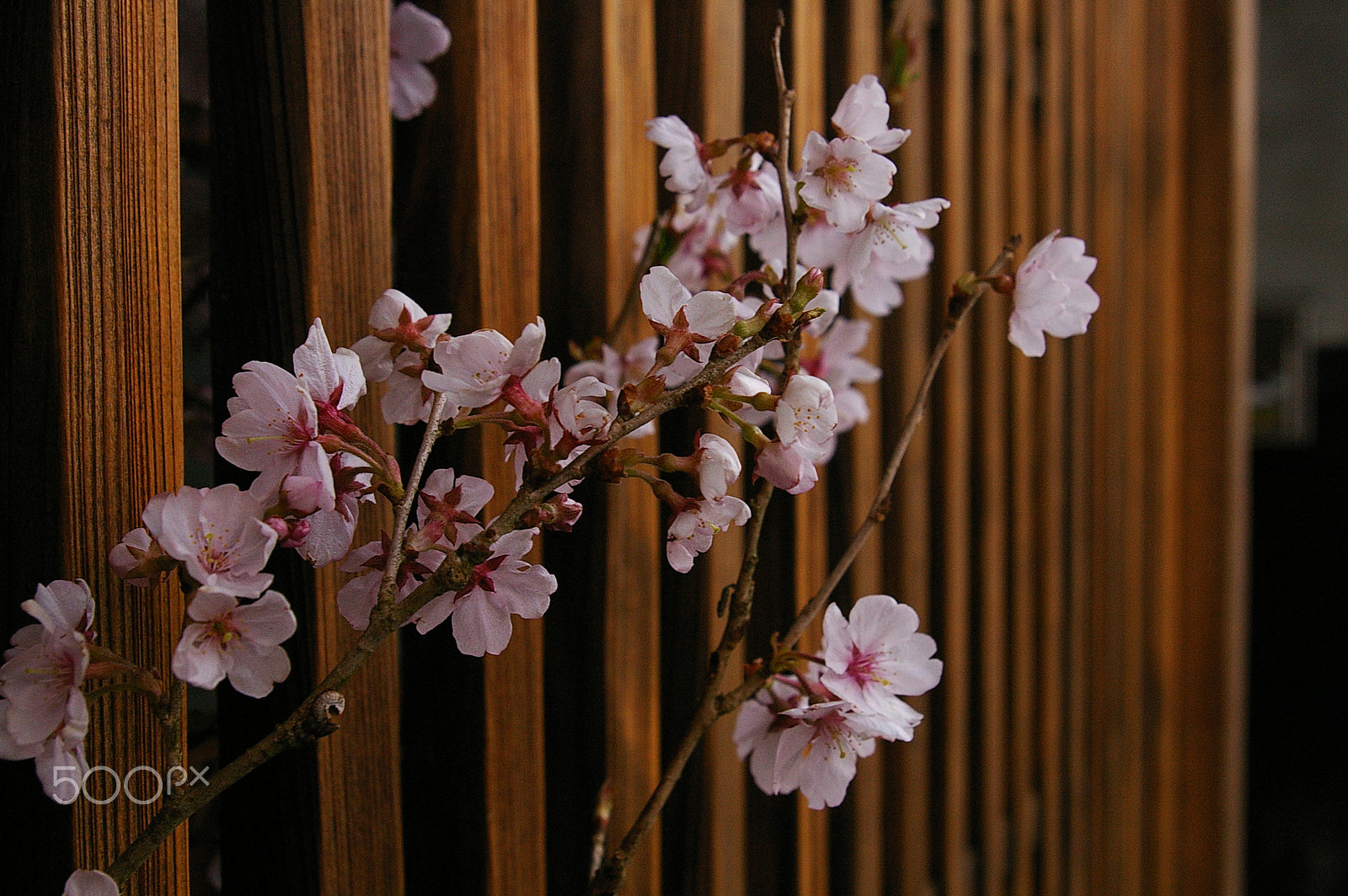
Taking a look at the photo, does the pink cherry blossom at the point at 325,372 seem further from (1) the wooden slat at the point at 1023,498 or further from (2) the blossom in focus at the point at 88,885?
(1) the wooden slat at the point at 1023,498

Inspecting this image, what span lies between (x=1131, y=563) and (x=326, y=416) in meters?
1.86

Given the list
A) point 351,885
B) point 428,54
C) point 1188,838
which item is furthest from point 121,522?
point 1188,838

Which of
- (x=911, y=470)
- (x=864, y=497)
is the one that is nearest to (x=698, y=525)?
(x=864, y=497)

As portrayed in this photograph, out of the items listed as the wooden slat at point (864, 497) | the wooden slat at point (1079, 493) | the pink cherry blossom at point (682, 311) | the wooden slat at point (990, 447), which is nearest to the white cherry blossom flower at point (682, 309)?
the pink cherry blossom at point (682, 311)

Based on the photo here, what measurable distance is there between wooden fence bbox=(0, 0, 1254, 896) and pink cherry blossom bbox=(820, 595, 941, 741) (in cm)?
28

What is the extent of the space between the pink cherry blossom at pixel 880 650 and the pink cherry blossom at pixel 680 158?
274 millimetres

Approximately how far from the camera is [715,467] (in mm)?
438

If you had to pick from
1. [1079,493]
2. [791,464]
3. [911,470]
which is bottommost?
[1079,493]

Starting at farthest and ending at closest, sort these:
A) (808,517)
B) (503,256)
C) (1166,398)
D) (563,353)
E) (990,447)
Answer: (1166,398) → (990,447) → (808,517) → (563,353) → (503,256)

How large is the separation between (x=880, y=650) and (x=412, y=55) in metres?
0.51

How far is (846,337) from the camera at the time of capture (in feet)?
2.64

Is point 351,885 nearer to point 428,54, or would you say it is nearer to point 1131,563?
point 428,54

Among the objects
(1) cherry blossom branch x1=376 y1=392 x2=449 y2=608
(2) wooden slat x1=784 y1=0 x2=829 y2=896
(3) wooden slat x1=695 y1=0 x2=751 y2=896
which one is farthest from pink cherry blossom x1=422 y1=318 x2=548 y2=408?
(2) wooden slat x1=784 y1=0 x2=829 y2=896

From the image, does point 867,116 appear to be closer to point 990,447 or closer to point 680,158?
point 680,158
